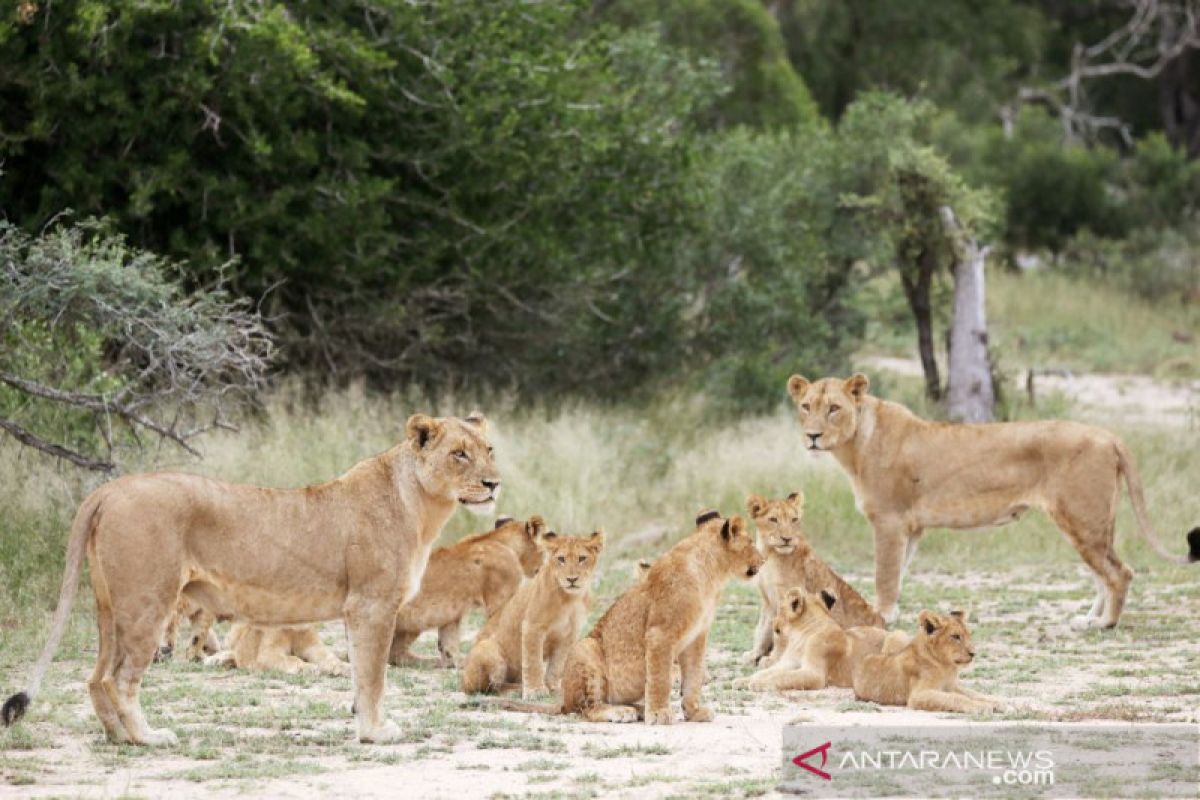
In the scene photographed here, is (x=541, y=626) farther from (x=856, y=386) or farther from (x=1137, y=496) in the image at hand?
(x=1137, y=496)

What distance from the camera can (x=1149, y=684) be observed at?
955 cm

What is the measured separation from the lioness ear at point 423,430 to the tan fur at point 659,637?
1074 mm

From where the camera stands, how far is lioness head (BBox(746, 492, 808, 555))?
33.0ft

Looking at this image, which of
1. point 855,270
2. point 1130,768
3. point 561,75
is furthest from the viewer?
point 855,270

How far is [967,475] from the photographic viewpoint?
1165 centimetres

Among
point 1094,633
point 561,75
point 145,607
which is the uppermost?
point 561,75

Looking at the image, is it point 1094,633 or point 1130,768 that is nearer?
point 1130,768

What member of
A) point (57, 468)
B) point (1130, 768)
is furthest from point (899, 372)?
point (1130, 768)

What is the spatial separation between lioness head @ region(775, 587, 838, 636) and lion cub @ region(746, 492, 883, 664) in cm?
43

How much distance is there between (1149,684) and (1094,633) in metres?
1.73

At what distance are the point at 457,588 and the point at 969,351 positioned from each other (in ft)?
29.0

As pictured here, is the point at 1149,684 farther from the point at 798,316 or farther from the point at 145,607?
the point at 798,316

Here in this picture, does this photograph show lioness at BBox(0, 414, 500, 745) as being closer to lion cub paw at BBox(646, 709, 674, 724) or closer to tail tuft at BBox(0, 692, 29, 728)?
tail tuft at BBox(0, 692, 29, 728)

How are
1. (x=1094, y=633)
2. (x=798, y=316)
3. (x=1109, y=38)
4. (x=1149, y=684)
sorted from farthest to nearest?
(x=1109, y=38) < (x=798, y=316) < (x=1094, y=633) < (x=1149, y=684)
